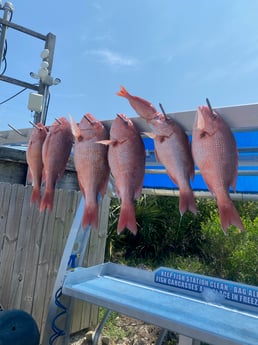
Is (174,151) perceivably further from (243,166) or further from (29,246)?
(29,246)

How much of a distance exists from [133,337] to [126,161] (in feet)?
12.0

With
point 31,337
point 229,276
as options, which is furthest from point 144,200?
point 31,337

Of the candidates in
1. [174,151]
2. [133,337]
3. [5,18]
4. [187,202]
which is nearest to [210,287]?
[187,202]

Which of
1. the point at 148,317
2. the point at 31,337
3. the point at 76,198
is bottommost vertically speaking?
the point at 31,337

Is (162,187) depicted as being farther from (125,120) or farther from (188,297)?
(125,120)

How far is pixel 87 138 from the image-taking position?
1.46 metres

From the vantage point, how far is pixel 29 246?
3.47 m

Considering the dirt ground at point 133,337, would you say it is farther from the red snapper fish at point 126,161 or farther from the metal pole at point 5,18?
the metal pole at point 5,18

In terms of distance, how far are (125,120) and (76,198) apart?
8.58 feet

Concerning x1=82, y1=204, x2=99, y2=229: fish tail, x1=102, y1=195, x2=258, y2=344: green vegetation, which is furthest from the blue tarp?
x1=102, y1=195, x2=258, y2=344: green vegetation

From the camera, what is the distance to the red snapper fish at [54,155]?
1586mm

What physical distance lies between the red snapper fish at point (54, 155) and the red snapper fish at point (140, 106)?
1.35ft

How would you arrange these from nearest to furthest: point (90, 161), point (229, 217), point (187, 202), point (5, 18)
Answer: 1. point (229, 217)
2. point (187, 202)
3. point (90, 161)
4. point (5, 18)

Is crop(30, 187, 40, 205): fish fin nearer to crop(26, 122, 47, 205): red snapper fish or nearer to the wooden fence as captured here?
crop(26, 122, 47, 205): red snapper fish
